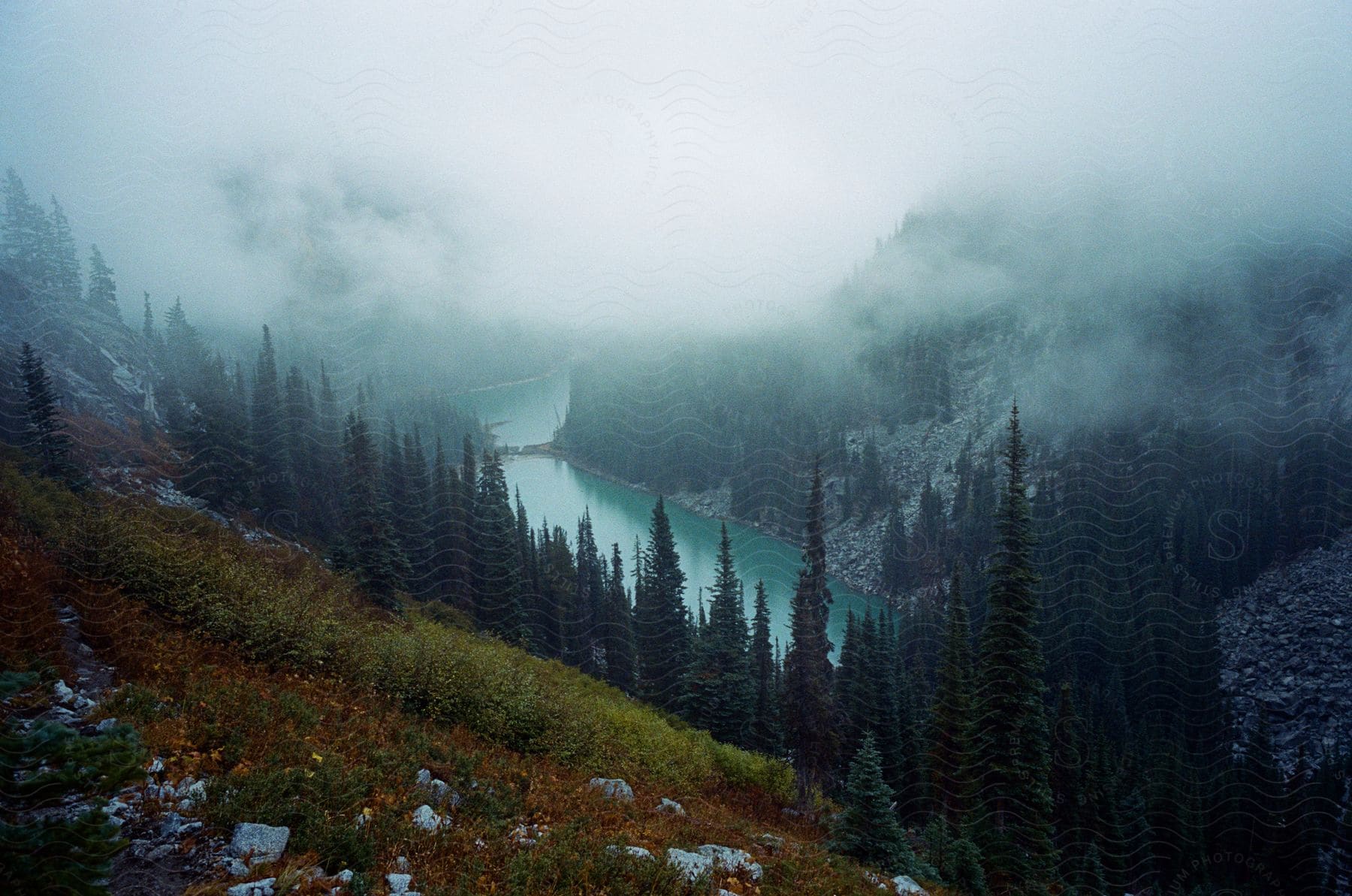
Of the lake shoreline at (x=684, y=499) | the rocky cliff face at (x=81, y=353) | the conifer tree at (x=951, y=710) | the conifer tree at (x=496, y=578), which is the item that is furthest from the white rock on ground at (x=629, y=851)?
the lake shoreline at (x=684, y=499)

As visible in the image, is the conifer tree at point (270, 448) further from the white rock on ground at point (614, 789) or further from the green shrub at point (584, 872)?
the green shrub at point (584, 872)

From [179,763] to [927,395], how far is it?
155 metres

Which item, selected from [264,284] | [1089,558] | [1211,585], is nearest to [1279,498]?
[1211,585]

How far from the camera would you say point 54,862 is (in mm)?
3430

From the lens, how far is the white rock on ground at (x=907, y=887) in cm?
1109

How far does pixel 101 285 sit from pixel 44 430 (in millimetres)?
60251

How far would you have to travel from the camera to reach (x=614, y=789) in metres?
11.1

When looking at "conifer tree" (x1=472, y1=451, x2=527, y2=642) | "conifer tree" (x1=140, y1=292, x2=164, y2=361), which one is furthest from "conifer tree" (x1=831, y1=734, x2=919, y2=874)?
"conifer tree" (x1=140, y1=292, x2=164, y2=361)

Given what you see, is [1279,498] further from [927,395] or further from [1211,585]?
[927,395]

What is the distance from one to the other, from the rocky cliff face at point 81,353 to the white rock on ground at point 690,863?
A: 4329cm

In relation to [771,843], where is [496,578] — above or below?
below

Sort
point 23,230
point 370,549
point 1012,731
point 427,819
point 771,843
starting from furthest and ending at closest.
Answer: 1. point 23,230
2. point 370,549
3. point 1012,731
4. point 771,843
5. point 427,819

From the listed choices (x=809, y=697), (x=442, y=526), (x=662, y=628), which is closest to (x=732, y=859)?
(x=809, y=697)

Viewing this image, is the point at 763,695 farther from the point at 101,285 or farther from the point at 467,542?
the point at 101,285
